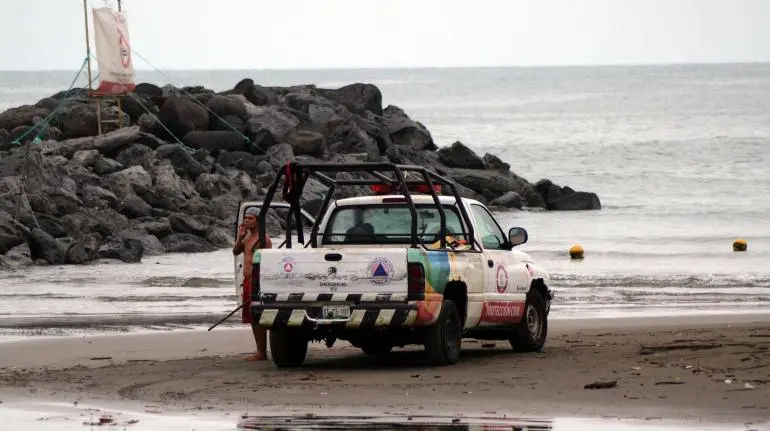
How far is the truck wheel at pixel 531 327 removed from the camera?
15.1 meters

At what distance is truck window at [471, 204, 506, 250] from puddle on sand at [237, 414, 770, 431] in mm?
4178

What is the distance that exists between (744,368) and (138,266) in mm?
18033

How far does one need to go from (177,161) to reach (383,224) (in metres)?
24.9

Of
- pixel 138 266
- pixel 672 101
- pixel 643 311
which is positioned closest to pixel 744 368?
pixel 643 311

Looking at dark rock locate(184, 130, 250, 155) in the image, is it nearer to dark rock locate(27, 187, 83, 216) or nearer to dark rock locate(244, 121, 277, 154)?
dark rock locate(244, 121, 277, 154)

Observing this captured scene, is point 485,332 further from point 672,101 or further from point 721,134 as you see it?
point 672,101

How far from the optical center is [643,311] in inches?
839

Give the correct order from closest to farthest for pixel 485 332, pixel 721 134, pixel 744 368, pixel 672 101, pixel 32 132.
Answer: pixel 744 368 → pixel 485 332 → pixel 32 132 → pixel 721 134 → pixel 672 101

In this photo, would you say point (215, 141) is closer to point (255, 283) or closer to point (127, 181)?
point (127, 181)

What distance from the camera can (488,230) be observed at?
15.0 metres

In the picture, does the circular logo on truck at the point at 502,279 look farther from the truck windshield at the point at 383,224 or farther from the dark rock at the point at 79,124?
the dark rock at the point at 79,124

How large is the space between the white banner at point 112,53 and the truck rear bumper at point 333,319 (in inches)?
1074

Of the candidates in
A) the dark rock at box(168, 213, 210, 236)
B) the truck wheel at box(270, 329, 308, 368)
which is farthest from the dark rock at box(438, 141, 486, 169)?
the truck wheel at box(270, 329, 308, 368)

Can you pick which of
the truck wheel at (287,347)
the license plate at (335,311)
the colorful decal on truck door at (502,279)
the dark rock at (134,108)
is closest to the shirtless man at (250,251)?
the truck wheel at (287,347)
